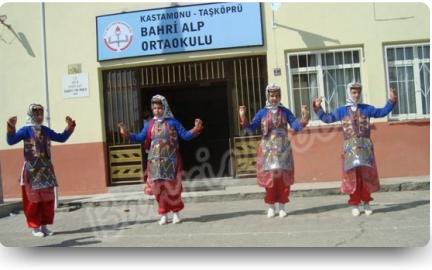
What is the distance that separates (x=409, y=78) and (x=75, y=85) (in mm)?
5627

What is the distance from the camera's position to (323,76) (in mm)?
8430

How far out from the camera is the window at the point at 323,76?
836cm

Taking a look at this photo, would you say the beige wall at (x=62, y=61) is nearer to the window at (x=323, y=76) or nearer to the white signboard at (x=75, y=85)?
the white signboard at (x=75, y=85)

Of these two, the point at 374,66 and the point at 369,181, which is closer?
the point at 369,181

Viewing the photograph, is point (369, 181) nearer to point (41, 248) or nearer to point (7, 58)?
point (41, 248)

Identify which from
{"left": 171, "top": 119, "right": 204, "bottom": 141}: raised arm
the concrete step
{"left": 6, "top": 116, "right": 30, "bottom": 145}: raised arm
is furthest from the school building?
{"left": 171, "top": 119, "right": 204, "bottom": 141}: raised arm

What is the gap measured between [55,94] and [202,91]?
277 centimetres

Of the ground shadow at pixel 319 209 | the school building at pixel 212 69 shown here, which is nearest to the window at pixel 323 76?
the school building at pixel 212 69

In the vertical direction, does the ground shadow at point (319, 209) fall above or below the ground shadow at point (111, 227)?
above

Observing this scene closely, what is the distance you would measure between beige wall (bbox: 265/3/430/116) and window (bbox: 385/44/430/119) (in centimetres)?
18

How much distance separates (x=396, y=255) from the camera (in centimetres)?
440

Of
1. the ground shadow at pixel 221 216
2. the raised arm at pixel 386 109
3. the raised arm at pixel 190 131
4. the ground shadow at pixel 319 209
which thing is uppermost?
the raised arm at pixel 386 109

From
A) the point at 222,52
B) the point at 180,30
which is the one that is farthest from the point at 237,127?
the point at 180,30

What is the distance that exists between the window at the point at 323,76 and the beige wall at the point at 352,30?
15cm
